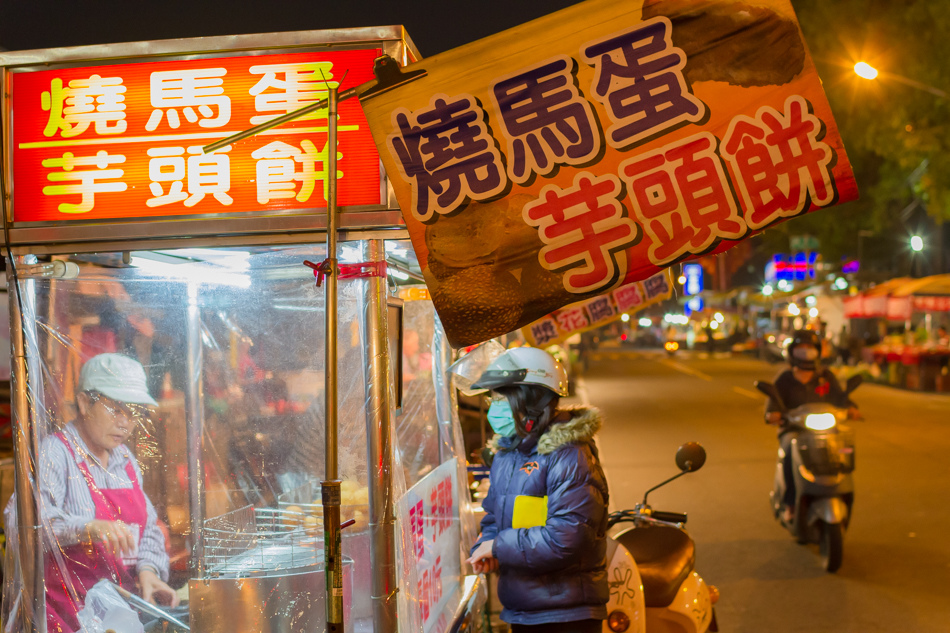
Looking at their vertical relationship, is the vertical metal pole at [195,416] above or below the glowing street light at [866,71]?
below

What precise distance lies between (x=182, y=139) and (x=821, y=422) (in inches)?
231

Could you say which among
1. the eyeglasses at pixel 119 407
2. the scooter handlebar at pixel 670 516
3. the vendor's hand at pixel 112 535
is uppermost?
the eyeglasses at pixel 119 407

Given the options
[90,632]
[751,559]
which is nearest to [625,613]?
[90,632]

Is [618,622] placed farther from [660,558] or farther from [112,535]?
[112,535]

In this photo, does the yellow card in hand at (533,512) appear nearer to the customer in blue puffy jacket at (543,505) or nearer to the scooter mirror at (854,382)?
the customer in blue puffy jacket at (543,505)

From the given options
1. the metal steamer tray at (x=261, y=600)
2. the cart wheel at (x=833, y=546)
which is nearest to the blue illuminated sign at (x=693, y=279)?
the cart wheel at (x=833, y=546)

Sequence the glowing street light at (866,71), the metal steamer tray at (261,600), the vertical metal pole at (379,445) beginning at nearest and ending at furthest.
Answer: the vertical metal pole at (379,445), the metal steamer tray at (261,600), the glowing street light at (866,71)

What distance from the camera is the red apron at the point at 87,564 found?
3.22 m

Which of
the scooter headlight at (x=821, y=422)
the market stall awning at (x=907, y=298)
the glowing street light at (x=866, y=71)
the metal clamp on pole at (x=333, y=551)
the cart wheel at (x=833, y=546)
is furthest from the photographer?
the market stall awning at (x=907, y=298)

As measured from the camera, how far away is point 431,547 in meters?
3.80

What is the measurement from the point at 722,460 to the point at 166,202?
10.2 metres

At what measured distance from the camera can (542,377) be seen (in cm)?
334

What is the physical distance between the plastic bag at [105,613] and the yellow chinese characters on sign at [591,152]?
1948 millimetres

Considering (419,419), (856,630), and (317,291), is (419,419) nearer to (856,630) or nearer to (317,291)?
(317,291)
